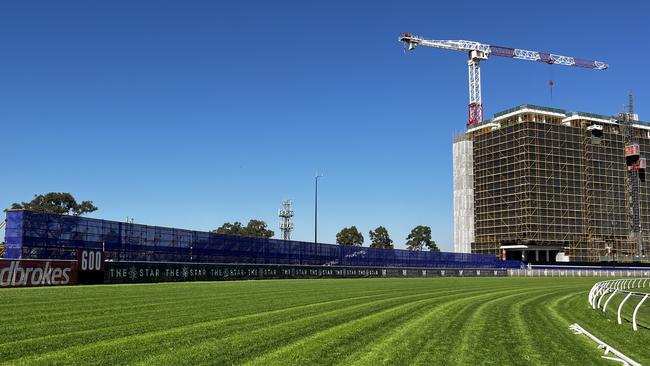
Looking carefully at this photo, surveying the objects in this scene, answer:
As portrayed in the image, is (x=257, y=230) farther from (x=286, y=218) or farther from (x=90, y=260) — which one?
(x=90, y=260)

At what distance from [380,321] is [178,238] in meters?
34.1

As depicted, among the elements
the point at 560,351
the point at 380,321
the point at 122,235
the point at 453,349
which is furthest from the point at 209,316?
the point at 122,235

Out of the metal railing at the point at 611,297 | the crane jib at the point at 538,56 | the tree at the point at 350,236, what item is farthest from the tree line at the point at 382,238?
the metal railing at the point at 611,297

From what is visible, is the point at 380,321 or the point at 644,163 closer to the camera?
the point at 380,321

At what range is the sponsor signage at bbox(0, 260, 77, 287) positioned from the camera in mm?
27406

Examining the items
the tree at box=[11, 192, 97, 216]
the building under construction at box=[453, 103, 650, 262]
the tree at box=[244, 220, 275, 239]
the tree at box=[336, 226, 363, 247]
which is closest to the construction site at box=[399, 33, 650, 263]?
the building under construction at box=[453, 103, 650, 262]

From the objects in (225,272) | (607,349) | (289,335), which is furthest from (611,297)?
(225,272)

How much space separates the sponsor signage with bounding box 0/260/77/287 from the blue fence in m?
3.93

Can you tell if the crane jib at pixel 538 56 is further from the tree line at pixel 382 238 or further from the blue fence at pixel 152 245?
the blue fence at pixel 152 245

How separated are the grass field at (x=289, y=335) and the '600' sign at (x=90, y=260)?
13000 millimetres

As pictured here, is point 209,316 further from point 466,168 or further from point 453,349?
point 466,168

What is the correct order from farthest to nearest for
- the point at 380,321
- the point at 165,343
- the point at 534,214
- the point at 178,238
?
the point at 534,214 < the point at 178,238 < the point at 380,321 < the point at 165,343

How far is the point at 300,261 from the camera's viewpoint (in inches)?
2477

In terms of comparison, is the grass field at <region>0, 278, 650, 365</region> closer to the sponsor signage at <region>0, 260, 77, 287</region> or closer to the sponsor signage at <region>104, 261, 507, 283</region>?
the sponsor signage at <region>0, 260, 77, 287</region>
